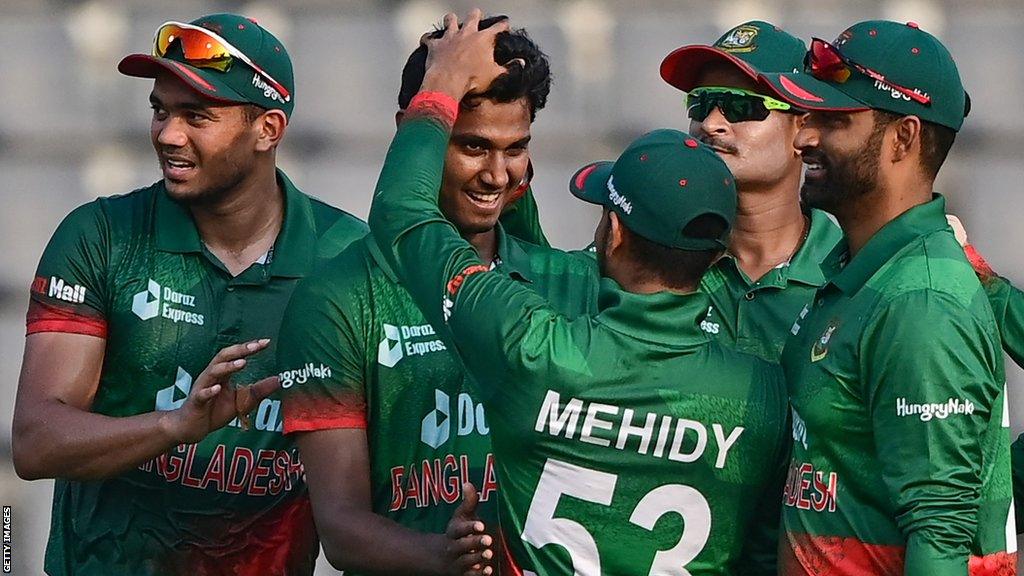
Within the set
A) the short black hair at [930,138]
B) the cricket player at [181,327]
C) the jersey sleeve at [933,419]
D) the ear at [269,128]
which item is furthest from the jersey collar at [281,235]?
the jersey sleeve at [933,419]

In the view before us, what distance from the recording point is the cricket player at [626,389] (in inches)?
103

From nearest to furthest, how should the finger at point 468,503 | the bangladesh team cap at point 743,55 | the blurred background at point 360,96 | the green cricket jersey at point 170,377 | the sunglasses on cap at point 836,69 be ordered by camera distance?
the finger at point 468,503
the sunglasses on cap at point 836,69
the green cricket jersey at point 170,377
the bangladesh team cap at point 743,55
the blurred background at point 360,96

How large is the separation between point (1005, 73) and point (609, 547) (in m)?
2.61

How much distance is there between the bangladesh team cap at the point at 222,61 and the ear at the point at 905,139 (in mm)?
1385

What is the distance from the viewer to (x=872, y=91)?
2816 mm

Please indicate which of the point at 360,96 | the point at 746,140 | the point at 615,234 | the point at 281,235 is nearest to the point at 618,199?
the point at 615,234

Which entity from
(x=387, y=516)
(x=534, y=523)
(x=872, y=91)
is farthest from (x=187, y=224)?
(x=872, y=91)

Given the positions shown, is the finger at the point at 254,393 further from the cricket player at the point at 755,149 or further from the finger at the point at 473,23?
the cricket player at the point at 755,149

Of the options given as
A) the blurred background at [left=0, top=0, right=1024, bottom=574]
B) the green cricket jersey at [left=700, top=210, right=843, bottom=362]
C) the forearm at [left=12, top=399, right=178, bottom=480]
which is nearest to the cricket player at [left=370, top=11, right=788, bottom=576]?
the green cricket jersey at [left=700, top=210, right=843, bottom=362]

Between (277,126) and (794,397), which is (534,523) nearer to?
(794,397)

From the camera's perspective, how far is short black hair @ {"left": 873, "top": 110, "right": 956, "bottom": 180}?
2820 mm

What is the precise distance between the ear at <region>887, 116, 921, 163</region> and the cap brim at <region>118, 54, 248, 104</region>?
4.54 feet

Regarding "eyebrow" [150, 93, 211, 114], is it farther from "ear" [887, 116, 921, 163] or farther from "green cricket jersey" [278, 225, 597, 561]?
"ear" [887, 116, 921, 163]

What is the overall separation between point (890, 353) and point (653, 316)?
0.35 meters
